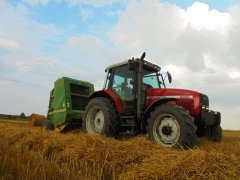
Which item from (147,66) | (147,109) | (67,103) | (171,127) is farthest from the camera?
(67,103)

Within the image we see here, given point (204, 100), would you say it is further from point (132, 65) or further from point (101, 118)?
point (101, 118)

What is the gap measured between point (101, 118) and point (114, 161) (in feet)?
9.20

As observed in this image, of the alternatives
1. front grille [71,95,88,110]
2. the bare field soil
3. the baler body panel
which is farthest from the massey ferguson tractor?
front grille [71,95,88,110]

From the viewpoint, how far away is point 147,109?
732 centimetres

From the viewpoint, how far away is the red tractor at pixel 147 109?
6727 mm

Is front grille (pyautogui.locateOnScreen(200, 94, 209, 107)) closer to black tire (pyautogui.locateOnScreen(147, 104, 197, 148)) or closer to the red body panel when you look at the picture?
the red body panel

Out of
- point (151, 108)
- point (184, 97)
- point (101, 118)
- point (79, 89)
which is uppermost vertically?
point (79, 89)

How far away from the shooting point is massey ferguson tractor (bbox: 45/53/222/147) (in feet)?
22.0

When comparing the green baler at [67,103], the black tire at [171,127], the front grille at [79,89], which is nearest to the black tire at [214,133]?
the black tire at [171,127]

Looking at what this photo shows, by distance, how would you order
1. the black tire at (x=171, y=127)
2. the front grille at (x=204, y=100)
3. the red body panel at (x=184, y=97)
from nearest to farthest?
the black tire at (x=171, y=127), the red body panel at (x=184, y=97), the front grille at (x=204, y=100)

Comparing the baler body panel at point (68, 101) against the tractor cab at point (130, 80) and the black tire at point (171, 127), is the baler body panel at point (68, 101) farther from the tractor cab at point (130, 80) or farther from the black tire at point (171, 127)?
the black tire at point (171, 127)

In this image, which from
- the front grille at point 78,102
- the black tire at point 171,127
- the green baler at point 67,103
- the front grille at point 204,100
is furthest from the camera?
the front grille at point 78,102

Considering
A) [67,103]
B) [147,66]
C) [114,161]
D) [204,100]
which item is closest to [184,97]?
[204,100]

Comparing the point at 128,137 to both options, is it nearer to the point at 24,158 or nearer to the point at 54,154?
the point at 54,154
